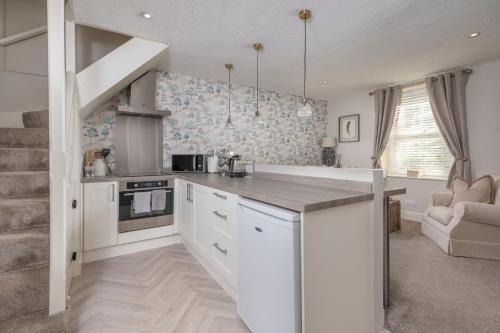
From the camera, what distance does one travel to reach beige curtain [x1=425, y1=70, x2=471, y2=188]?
10.9 ft

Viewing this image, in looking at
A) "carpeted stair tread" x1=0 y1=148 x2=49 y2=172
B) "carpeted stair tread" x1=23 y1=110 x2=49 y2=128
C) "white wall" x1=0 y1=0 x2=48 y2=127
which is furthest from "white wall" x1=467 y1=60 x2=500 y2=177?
"white wall" x1=0 y1=0 x2=48 y2=127

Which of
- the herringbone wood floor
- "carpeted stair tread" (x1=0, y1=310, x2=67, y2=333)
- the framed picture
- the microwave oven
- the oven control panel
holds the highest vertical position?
the framed picture

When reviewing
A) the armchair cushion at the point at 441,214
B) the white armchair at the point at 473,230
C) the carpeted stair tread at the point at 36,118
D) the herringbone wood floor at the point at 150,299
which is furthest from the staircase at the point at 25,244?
the armchair cushion at the point at 441,214

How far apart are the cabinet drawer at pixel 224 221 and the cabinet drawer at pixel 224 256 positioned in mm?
41

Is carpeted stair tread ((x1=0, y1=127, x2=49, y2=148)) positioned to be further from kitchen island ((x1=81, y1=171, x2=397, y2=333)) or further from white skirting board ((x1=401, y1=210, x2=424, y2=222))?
white skirting board ((x1=401, y1=210, x2=424, y2=222))

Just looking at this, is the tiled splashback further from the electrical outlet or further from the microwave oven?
the electrical outlet

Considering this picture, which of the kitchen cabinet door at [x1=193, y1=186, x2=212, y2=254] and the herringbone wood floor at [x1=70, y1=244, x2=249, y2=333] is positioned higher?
the kitchen cabinet door at [x1=193, y1=186, x2=212, y2=254]

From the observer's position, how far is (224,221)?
1918 millimetres

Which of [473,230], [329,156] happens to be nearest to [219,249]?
[473,230]

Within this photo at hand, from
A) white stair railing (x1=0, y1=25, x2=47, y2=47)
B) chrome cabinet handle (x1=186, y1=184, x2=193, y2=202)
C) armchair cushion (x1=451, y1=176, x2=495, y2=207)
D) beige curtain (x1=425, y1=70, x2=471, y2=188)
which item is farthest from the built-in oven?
beige curtain (x1=425, y1=70, x2=471, y2=188)

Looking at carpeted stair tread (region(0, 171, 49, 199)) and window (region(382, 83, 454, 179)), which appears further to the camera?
window (region(382, 83, 454, 179))

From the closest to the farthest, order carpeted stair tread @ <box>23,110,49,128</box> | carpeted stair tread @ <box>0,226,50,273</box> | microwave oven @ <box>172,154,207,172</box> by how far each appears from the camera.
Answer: carpeted stair tread @ <box>0,226,50,273</box>
carpeted stair tread @ <box>23,110,49,128</box>
microwave oven @ <box>172,154,207,172</box>

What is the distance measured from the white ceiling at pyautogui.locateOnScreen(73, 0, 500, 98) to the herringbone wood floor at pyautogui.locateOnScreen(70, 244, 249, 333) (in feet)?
7.76

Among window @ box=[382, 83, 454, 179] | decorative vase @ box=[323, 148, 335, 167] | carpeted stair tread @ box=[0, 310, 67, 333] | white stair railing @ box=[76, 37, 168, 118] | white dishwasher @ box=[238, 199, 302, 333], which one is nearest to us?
white dishwasher @ box=[238, 199, 302, 333]
